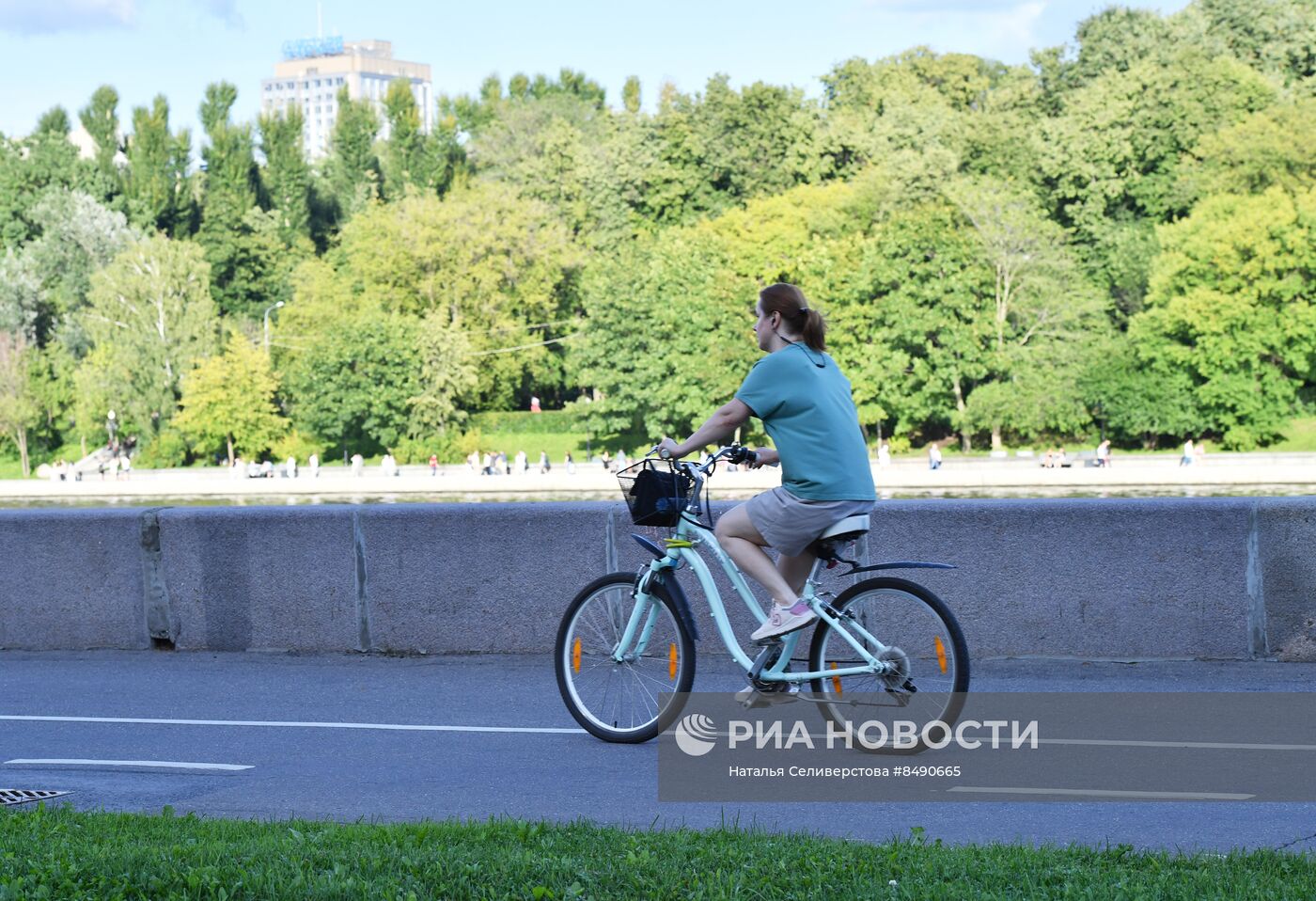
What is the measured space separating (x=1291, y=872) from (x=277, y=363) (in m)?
80.2

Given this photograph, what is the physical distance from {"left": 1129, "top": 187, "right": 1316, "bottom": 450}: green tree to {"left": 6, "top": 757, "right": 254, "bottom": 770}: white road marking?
187 feet

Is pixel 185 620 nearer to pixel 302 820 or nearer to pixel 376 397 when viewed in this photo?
pixel 302 820

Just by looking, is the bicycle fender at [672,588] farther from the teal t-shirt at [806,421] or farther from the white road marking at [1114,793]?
the white road marking at [1114,793]

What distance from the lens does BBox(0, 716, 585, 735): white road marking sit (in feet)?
24.9

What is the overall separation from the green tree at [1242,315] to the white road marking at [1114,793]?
56.6 meters

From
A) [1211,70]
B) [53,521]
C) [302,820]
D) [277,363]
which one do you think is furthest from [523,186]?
[302,820]

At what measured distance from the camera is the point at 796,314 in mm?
6477

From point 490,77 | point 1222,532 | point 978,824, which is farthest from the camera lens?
point 490,77

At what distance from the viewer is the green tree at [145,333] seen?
75.6m

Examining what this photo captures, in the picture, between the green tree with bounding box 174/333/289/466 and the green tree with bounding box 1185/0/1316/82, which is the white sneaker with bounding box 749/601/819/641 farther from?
the green tree with bounding box 1185/0/1316/82

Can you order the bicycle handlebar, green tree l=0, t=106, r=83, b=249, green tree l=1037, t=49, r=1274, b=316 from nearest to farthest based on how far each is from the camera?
the bicycle handlebar → green tree l=1037, t=49, r=1274, b=316 → green tree l=0, t=106, r=83, b=249

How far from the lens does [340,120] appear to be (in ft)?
353

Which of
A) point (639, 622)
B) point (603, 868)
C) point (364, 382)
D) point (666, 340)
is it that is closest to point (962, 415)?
point (666, 340)

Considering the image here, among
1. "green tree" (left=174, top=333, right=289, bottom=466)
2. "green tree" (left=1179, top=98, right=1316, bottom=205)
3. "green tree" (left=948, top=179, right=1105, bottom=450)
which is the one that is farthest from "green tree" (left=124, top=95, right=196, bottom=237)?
"green tree" (left=1179, top=98, right=1316, bottom=205)
